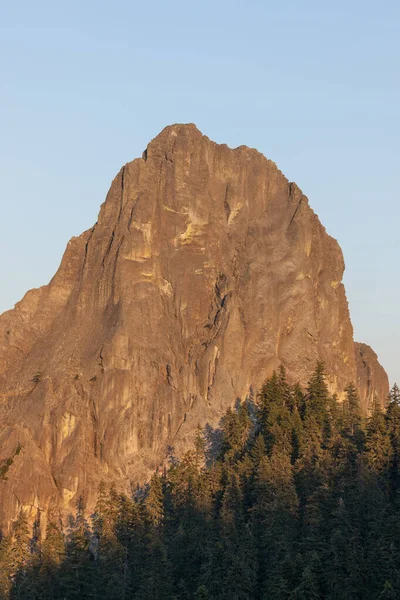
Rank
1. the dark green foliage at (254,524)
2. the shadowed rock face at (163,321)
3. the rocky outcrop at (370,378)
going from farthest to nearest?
the rocky outcrop at (370,378) < the shadowed rock face at (163,321) < the dark green foliage at (254,524)

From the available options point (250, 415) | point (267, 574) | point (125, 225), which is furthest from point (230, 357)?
point (267, 574)

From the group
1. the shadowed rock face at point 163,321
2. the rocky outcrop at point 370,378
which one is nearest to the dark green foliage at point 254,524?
the shadowed rock face at point 163,321

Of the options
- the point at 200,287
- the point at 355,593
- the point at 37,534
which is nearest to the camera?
the point at 355,593

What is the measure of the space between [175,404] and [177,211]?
1843cm

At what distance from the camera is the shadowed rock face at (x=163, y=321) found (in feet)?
499

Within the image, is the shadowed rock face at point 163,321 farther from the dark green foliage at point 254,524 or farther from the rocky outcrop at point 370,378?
the rocky outcrop at point 370,378

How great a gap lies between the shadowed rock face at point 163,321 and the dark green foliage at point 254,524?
127 inches

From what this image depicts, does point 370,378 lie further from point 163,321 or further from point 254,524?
point 254,524

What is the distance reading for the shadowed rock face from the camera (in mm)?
152125

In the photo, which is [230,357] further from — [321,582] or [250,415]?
[321,582]

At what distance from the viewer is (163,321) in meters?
158

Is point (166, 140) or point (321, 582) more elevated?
point (166, 140)

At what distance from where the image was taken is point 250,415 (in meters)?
155

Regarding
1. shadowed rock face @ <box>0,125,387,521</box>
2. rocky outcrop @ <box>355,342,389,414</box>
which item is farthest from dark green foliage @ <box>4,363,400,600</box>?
rocky outcrop @ <box>355,342,389,414</box>
